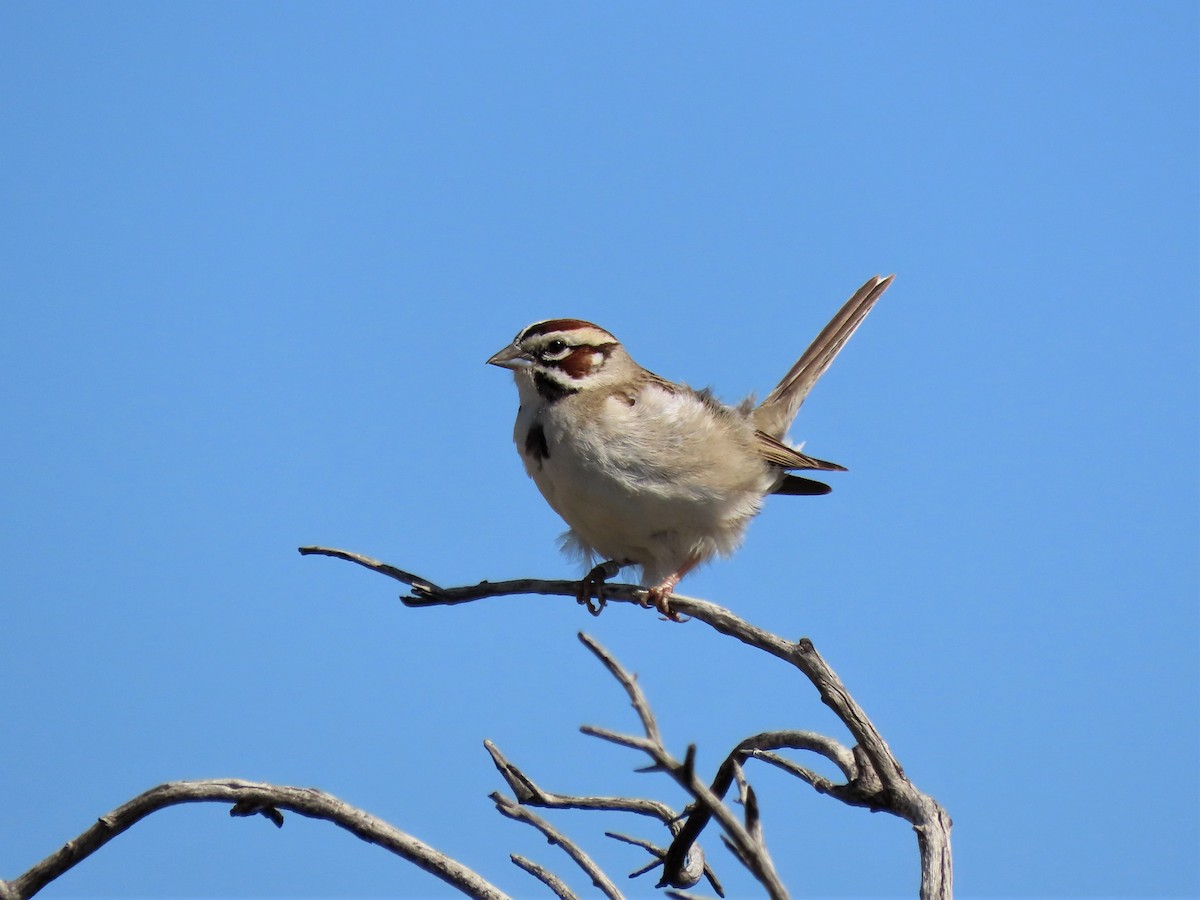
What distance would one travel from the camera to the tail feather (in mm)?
6598

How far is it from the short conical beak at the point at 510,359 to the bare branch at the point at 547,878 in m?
2.69

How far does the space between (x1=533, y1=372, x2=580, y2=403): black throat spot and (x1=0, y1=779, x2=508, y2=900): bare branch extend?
2.78 metres

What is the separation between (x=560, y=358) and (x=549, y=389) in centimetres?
18

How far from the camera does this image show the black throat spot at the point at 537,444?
5.22m

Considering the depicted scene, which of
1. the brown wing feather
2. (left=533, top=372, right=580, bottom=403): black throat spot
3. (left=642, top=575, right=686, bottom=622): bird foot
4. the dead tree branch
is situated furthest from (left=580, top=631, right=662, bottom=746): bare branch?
the brown wing feather

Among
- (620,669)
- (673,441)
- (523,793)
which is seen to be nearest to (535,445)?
(673,441)

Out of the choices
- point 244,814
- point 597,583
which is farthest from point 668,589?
point 244,814

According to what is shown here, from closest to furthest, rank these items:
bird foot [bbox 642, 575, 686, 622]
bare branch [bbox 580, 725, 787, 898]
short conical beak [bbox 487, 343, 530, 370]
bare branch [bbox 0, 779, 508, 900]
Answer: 1. bare branch [bbox 580, 725, 787, 898]
2. bare branch [bbox 0, 779, 508, 900]
3. bird foot [bbox 642, 575, 686, 622]
4. short conical beak [bbox 487, 343, 530, 370]

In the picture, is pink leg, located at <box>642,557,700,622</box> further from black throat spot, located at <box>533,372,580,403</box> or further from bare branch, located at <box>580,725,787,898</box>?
bare branch, located at <box>580,725,787,898</box>

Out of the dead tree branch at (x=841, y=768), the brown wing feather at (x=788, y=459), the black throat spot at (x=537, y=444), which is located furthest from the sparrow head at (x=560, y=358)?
the dead tree branch at (x=841, y=768)

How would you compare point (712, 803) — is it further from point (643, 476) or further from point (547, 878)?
point (643, 476)

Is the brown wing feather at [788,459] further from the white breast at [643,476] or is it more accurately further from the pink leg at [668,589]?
the pink leg at [668,589]

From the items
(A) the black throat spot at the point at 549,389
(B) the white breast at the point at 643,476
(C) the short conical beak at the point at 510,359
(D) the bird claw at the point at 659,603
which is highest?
(C) the short conical beak at the point at 510,359

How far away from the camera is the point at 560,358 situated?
18.2ft
